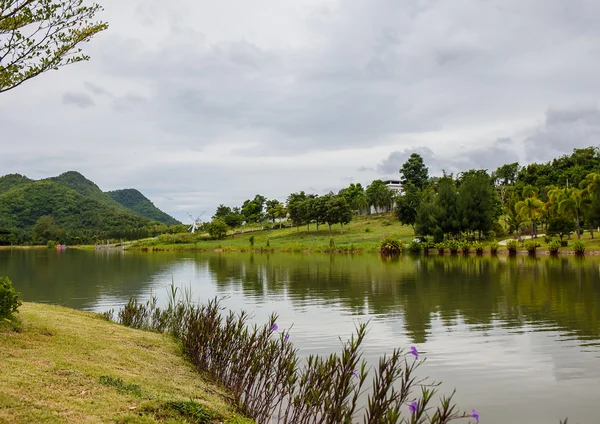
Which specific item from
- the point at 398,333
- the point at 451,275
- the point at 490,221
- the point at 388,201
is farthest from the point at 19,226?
the point at 398,333

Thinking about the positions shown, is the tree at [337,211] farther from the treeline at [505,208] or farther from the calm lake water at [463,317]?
the calm lake water at [463,317]

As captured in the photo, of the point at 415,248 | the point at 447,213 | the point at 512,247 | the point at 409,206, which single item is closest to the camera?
the point at 512,247

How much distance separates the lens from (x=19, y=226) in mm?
134750

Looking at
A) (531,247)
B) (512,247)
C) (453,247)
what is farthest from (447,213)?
(531,247)

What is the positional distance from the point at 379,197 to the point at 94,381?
319 feet

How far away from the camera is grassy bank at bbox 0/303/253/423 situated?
213 inches

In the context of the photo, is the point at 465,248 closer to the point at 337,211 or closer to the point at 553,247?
the point at 553,247

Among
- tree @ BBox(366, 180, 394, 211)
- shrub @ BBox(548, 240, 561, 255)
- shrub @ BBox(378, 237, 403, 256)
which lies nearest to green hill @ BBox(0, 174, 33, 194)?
tree @ BBox(366, 180, 394, 211)

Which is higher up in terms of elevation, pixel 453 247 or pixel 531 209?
pixel 531 209

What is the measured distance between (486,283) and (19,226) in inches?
5521

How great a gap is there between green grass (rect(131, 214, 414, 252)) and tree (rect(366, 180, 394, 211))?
3.02 m

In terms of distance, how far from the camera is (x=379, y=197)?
10169cm

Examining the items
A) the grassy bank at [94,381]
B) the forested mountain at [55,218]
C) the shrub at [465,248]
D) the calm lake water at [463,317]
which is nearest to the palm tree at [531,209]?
the shrub at [465,248]

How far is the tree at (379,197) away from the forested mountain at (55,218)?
195 ft
